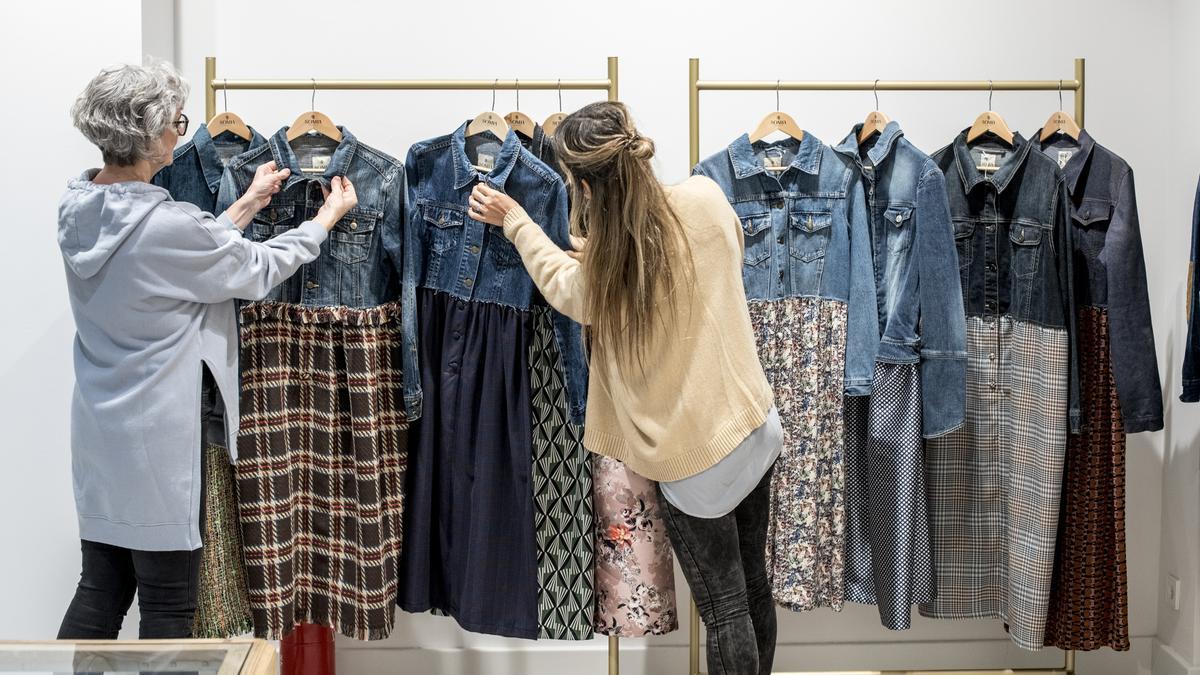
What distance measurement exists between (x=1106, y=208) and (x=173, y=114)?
92.2 inches

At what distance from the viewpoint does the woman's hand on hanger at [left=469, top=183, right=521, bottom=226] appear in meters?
2.44

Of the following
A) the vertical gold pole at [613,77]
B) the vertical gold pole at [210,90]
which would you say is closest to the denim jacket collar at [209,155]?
the vertical gold pole at [210,90]

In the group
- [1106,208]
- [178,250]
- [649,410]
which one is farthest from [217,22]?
[1106,208]

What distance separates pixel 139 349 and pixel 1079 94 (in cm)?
254

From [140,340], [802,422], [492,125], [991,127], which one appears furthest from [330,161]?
[991,127]

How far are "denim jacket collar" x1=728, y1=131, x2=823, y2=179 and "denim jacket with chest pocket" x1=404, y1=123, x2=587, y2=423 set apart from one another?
19.6 inches

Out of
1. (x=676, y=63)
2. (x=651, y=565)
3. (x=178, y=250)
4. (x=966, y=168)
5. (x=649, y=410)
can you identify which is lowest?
(x=651, y=565)

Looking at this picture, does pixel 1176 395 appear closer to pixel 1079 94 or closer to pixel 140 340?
pixel 1079 94

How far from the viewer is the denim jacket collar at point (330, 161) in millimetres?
2523

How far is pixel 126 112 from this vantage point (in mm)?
2018

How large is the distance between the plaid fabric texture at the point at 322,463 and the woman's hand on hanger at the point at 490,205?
1.15ft

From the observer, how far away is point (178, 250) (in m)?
2.06

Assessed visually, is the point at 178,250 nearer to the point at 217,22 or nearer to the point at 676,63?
the point at 217,22

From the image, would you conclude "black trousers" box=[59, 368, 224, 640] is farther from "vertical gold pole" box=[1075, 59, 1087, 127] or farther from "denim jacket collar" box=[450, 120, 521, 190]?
"vertical gold pole" box=[1075, 59, 1087, 127]
